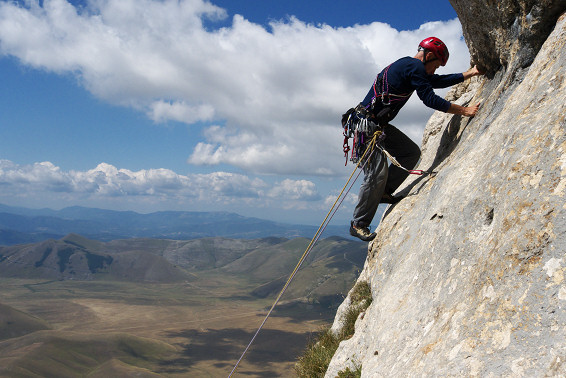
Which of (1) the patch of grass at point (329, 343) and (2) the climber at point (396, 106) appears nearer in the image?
(2) the climber at point (396, 106)

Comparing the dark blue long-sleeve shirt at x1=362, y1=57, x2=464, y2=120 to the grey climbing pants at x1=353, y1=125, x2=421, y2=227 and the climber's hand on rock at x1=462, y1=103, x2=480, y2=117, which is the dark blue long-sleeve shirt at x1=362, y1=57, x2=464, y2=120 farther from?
the grey climbing pants at x1=353, y1=125, x2=421, y2=227

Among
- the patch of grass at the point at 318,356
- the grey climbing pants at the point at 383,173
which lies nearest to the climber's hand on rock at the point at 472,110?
the grey climbing pants at the point at 383,173

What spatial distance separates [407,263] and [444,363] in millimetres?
3388

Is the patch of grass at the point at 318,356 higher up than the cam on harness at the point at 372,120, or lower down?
lower down

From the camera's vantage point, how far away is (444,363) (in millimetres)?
4504

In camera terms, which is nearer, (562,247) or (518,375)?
(518,375)

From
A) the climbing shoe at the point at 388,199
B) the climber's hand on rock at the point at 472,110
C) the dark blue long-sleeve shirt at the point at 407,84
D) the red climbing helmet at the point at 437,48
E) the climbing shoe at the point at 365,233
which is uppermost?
the red climbing helmet at the point at 437,48

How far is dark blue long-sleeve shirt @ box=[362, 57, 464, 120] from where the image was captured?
889 cm

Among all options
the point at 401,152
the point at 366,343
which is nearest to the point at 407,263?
the point at 366,343

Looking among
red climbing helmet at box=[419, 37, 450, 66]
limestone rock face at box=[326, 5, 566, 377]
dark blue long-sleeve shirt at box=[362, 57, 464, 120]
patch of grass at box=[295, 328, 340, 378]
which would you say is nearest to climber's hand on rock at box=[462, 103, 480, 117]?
limestone rock face at box=[326, 5, 566, 377]

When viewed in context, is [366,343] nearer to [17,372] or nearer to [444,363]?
[444,363]

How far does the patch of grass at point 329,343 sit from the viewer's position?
9148mm

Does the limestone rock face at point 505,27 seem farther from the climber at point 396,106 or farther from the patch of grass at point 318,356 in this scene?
the patch of grass at point 318,356

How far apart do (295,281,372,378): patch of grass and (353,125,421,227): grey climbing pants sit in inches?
79.0
